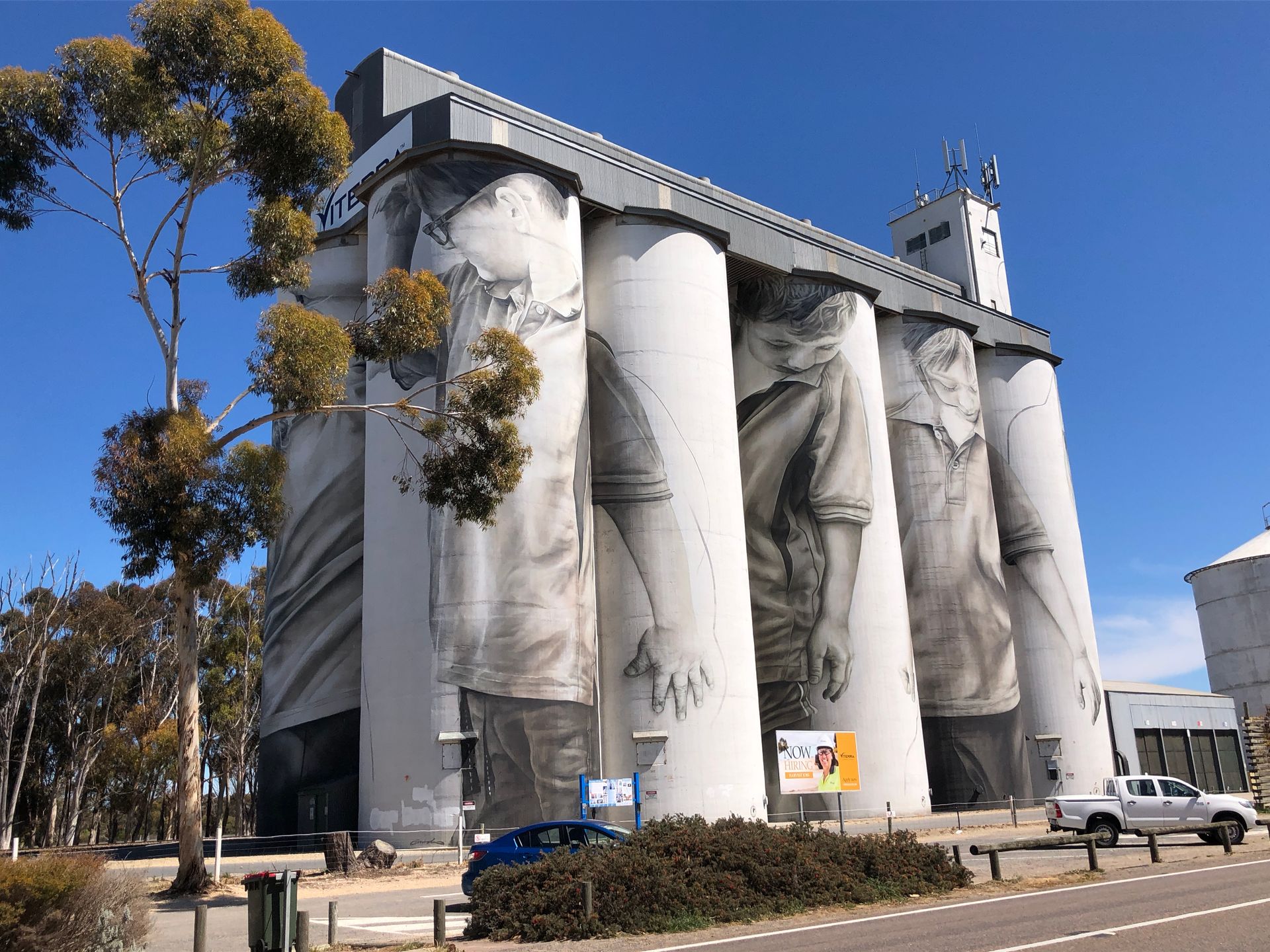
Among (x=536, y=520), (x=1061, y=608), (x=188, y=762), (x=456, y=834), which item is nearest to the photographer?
(x=188, y=762)

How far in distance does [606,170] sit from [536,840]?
102 feet

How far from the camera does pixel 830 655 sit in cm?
4434

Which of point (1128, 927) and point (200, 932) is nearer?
point (200, 932)

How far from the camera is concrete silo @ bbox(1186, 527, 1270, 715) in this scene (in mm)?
74688

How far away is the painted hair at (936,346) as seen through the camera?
5409 centimetres

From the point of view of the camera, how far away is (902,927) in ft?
44.5

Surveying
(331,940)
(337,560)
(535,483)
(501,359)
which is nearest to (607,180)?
(535,483)

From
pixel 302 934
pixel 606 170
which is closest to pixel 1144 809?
pixel 302 934

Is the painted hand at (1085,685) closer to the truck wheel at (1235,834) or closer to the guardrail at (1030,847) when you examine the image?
the truck wheel at (1235,834)

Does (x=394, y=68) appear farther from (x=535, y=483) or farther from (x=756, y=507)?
(x=756, y=507)

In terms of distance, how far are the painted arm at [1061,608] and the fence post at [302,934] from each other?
50465mm

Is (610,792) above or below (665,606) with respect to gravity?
below

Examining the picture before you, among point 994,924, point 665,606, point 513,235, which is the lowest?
point 994,924

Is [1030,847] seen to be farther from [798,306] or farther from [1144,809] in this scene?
[798,306]
